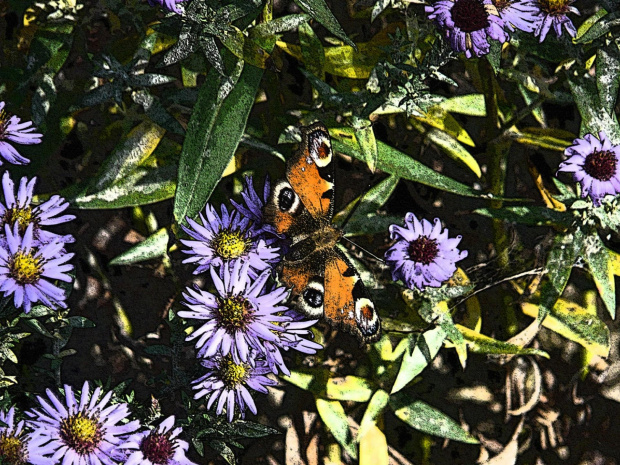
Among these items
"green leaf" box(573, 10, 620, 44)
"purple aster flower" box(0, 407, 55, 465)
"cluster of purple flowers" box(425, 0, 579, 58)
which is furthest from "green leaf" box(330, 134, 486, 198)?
"purple aster flower" box(0, 407, 55, 465)

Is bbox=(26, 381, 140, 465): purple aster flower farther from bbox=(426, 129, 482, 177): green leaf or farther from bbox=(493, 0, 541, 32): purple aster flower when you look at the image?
bbox=(493, 0, 541, 32): purple aster flower

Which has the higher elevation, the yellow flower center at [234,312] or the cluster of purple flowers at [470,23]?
the cluster of purple flowers at [470,23]

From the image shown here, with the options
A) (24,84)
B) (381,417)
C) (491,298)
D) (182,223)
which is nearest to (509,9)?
(491,298)

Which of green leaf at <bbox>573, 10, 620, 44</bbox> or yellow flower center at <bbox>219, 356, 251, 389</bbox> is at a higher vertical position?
green leaf at <bbox>573, 10, 620, 44</bbox>

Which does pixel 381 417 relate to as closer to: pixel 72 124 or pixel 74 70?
pixel 72 124

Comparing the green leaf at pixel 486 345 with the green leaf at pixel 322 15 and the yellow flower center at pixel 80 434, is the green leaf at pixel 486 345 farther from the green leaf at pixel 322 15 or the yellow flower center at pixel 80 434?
the yellow flower center at pixel 80 434

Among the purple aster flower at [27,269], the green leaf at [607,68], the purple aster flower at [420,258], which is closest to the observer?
the purple aster flower at [27,269]

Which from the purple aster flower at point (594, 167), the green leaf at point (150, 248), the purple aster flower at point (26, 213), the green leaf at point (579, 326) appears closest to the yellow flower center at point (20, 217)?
the purple aster flower at point (26, 213)

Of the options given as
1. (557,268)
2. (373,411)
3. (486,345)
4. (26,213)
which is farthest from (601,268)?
(26,213)
